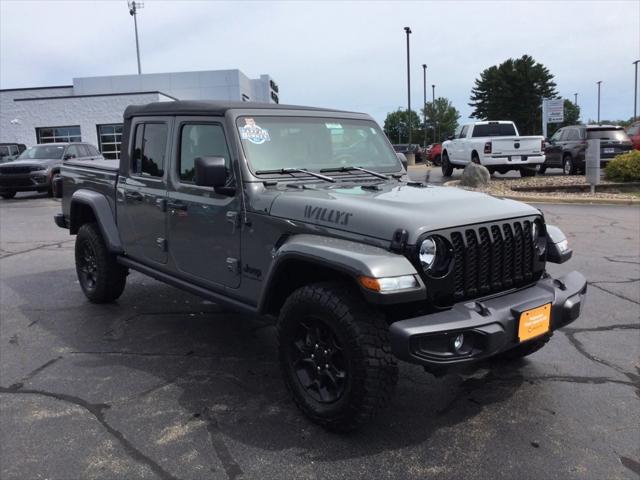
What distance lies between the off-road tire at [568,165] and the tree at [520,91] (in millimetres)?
54237

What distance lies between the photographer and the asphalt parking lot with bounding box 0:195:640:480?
280 cm

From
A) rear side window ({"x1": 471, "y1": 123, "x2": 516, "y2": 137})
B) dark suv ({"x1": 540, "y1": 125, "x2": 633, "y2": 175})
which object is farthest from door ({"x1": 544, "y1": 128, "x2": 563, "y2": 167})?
rear side window ({"x1": 471, "y1": 123, "x2": 516, "y2": 137})

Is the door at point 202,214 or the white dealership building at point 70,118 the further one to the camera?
the white dealership building at point 70,118

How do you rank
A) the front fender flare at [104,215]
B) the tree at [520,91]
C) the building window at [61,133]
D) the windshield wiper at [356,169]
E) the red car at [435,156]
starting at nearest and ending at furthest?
the windshield wiper at [356,169] < the front fender flare at [104,215] < the red car at [435,156] < the building window at [61,133] < the tree at [520,91]

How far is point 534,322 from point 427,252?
2.40 ft

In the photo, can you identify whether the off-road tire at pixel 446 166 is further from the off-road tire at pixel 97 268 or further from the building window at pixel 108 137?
the building window at pixel 108 137

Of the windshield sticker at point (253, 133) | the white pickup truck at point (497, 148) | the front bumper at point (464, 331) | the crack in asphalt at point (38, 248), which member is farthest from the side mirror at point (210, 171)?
the white pickup truck at point (497, 148)

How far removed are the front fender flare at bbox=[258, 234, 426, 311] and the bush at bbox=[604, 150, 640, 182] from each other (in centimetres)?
1428

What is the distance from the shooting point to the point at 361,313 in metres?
2.84

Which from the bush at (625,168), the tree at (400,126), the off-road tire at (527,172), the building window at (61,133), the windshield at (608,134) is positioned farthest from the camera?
the tree at (400,126)

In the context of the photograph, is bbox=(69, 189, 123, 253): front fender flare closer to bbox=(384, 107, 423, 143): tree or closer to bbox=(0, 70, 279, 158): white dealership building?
bbox=(0, 70, 279, 158): white dealership building

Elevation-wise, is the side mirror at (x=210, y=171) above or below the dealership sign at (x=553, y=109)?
below

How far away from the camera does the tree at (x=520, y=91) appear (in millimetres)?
70188

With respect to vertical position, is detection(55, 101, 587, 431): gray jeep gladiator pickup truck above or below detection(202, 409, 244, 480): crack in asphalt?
above
